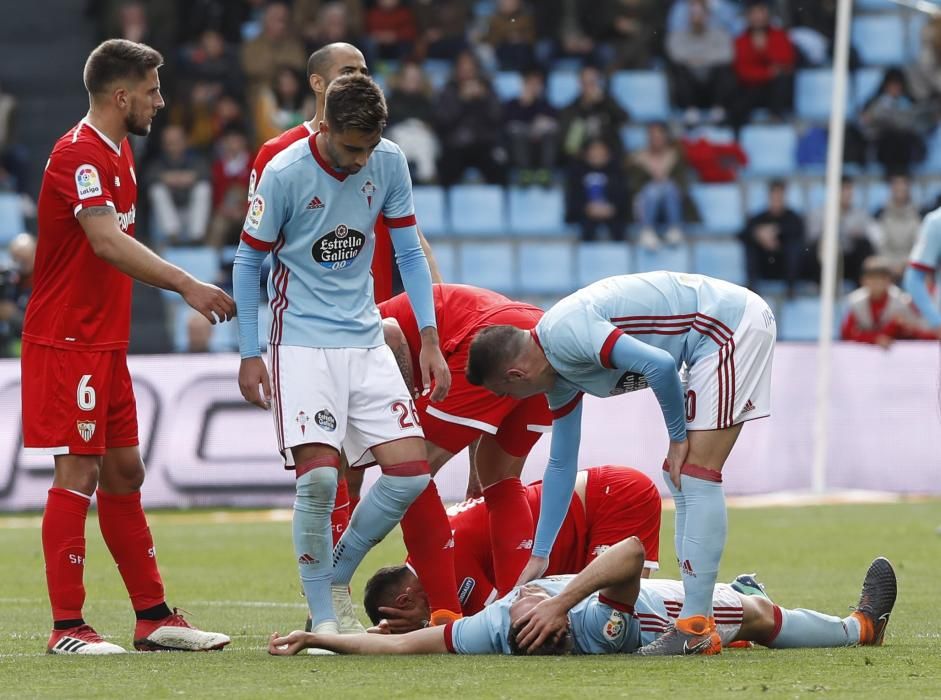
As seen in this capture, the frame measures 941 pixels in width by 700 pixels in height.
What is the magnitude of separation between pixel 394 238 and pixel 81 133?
1.34 metres

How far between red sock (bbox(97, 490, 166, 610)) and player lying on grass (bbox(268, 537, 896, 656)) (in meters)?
0.89

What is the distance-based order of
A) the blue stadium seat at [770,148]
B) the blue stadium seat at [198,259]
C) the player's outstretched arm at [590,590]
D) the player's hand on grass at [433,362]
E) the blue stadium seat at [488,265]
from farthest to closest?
the blue stadium seat at [770,148], the blue stadium seat at [488,265], the blue stadium seat at [198,259], the player's hand on grass at [433,362], the player's outstretched arm at [590,590]

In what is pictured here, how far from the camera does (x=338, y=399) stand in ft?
21.0

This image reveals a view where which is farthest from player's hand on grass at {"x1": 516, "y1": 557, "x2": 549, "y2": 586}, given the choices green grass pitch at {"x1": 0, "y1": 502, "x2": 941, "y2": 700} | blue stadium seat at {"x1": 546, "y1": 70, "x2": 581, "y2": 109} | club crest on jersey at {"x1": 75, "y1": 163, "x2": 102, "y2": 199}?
blue stadium seat at {"x1": 546, "y1": 70, "x2": 581, "y2": 109}

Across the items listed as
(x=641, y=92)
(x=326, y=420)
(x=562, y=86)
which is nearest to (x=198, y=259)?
(x=562, y=86)

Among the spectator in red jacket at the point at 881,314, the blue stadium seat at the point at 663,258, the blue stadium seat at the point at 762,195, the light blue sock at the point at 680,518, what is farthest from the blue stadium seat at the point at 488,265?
the light blue sock at the point at 680,518

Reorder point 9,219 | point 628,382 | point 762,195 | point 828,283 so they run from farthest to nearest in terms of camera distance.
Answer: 1. point 762,195
2. point 9,219
3. point 828,283
4. point 628,382

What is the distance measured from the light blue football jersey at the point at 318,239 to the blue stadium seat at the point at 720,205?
1323cm

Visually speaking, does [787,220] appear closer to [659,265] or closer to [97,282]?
[659,265]

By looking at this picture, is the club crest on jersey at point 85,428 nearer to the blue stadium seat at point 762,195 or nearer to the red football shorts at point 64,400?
the red football shorts at point 64,400

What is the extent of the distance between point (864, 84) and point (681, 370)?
→ 50.2 ft

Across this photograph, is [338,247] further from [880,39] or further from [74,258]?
[880,39]

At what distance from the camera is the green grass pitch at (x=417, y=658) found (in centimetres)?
525

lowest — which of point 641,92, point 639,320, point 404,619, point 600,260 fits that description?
point 404,619
